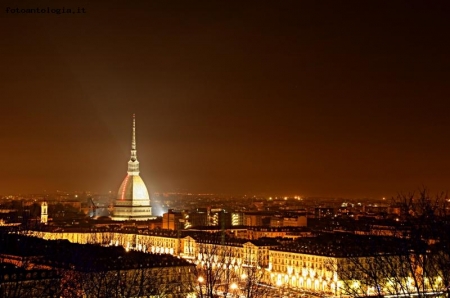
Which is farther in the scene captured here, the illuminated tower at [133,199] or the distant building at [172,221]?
the illuminated tower at [133,199]

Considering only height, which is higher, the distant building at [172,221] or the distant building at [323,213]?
the distant building at [323,213]

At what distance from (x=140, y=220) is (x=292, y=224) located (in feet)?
70.5

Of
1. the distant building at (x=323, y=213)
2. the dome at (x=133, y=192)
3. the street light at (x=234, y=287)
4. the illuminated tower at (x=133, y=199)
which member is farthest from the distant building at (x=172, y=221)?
the street light at (x=234, y=287)

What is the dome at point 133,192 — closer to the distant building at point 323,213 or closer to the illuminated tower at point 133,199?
the illuminated tower at point 133,199

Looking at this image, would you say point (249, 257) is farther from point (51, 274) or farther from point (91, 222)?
point (91, 222)

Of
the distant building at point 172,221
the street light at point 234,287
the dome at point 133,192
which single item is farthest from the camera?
the dome at point 133,192

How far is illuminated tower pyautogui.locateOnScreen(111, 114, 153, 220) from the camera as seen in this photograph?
132 m

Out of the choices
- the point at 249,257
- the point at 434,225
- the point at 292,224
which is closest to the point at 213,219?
the point at 292,224

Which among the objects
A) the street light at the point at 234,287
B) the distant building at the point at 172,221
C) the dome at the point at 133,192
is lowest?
the street light at the point at 234,287

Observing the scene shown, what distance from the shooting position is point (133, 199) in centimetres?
13400

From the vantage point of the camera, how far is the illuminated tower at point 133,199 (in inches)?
5197

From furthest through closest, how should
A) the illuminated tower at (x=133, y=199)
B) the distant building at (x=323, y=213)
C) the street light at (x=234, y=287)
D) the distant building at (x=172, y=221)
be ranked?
1. the distant building at (x=323, y=213)
2. the illuminated tower at (x=133, y=199)
3. the distant building at (x=172, y=221)
4. the street light at (x=234, y=287)

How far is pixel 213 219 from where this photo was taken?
13588cm

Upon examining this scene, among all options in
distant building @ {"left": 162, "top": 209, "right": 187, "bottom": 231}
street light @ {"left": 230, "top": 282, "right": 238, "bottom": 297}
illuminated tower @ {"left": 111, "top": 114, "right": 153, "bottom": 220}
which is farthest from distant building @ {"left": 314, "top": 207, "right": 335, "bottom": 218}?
street light @ {"left": 230, "top": 282, "right": 238, "bottom": 297}
